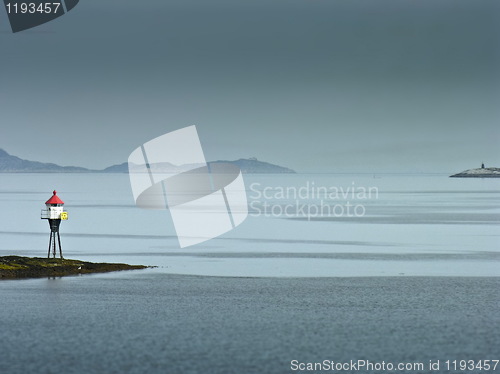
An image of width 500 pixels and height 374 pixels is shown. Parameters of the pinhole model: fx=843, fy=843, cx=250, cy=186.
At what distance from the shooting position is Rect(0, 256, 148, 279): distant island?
164ft

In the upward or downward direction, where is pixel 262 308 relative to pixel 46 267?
downward

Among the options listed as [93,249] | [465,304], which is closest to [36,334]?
[465,304]

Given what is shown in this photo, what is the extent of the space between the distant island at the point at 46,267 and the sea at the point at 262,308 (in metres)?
1.40

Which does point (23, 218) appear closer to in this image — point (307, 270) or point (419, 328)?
point (307, 270)

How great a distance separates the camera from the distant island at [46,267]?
50.0 meters

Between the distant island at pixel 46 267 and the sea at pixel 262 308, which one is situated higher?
the distant island at pixel 46 267

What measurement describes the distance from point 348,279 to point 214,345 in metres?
19.1

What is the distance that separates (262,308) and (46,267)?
665 inches

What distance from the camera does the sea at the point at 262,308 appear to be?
30250mm

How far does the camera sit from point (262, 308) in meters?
40.3

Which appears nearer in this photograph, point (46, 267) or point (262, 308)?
point (262, 308)

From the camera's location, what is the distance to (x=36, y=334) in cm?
3425

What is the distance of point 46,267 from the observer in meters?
51.1

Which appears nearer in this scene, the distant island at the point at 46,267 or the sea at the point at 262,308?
the sea at the point at 262,308
